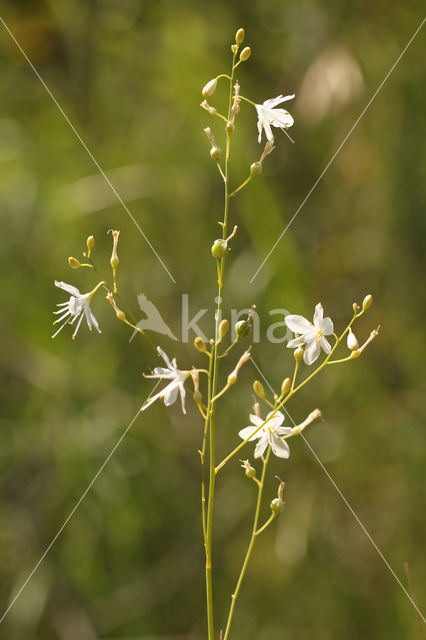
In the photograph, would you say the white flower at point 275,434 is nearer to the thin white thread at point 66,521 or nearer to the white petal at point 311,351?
the white petal at point 311,351

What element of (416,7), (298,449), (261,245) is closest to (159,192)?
(261,245)

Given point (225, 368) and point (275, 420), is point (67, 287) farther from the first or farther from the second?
point (225, 368)

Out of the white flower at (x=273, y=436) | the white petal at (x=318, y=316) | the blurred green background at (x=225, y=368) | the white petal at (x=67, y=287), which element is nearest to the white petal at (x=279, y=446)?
the white flower at (x=273, y=436)

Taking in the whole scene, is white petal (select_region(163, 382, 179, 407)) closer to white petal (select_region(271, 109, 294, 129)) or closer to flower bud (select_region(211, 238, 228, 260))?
flower bud (select_region(211, 238, 228, 260))

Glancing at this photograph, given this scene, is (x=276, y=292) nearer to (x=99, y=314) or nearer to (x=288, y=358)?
(x=288, y=358)

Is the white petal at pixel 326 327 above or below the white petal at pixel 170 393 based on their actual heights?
below

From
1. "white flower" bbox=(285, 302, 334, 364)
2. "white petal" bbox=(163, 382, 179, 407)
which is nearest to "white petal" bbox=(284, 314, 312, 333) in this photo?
"white flower" bbox=(285, 302, 334, 364)

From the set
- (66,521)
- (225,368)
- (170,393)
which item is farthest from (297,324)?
(66,521)
